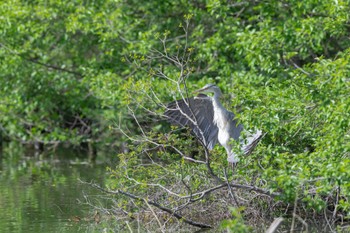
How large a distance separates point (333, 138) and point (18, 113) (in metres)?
11.6

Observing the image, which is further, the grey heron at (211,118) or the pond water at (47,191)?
the grey heron at (211,118)

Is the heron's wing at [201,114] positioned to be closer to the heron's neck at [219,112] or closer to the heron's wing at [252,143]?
the heron's neck at [219,112]

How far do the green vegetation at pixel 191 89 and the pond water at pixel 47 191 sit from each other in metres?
0.50

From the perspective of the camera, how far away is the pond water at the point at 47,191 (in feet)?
30.9

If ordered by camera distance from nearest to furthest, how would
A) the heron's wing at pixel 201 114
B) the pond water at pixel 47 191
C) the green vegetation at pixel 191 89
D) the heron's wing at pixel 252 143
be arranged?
the green vegetation at pixel 191 89 → the heron's wing at pixel 252 143 → the pond water at pixel 47 191 → the heron's wing at pixel 201 114

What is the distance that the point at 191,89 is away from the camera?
504 inches

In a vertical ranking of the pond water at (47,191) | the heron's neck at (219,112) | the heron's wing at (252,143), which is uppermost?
the heron's neck at (219,112)

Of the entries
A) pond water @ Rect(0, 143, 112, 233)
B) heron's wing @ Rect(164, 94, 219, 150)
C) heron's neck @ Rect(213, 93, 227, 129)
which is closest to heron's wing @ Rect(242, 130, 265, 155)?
heron's neck @ Rect(213, 93, 227, 129)

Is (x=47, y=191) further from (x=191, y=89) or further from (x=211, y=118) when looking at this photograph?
(x=211, y=118)

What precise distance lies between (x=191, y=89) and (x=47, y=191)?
2717mm

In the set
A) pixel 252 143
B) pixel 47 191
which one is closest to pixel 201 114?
pixel 252 143

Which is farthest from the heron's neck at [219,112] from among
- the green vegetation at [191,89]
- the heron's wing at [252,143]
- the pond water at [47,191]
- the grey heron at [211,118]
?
the pond water at [47,191]

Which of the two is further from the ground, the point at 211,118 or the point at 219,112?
the point at 219,112

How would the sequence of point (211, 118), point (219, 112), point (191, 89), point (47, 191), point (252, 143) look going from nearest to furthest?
point (252, 143) → point (219, 112) → point (211, 118) → point (47, 191) → point (191, 89)
